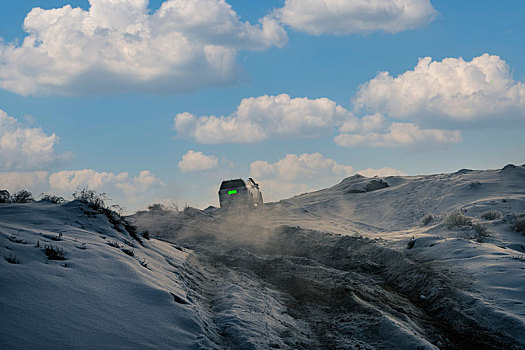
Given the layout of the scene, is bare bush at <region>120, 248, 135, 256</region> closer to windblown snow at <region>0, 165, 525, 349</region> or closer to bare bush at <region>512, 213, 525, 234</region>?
windblown snow at <region>0, 165, 525, 349</region>

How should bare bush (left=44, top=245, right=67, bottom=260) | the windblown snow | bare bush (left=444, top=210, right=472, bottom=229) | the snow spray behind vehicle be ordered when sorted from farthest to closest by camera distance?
the snow spray behind vehicle, bare bush (left=444, top=210, right=472, bottom=229), bare bush (left=44, top=245, right=67, bottom=260), the windblown snow

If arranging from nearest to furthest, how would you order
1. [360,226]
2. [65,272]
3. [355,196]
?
[65,272], [360,226], [355,196]

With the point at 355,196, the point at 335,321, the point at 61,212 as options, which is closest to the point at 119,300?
the point at 335,321

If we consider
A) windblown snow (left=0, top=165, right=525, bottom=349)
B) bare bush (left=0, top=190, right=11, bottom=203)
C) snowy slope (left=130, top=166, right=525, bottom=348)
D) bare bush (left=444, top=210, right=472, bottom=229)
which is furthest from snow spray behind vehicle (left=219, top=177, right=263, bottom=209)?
bare bush (left=0, top=190, right=11, bottom=203)

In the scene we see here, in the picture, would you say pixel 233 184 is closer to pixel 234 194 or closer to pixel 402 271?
pixel 234 194

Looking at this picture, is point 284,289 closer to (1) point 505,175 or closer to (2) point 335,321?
(2) point 335,321

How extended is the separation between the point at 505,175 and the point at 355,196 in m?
11.9

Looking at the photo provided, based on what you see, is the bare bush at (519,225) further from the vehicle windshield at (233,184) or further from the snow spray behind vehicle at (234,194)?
the vehicle windshield at (233,184)

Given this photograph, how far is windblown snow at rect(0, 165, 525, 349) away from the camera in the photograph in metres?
4.34

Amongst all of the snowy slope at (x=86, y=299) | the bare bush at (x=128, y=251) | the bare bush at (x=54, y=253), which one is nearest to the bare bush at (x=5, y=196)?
the snowy slope at (x=86, y=299)

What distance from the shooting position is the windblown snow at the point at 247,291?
434 centimetres

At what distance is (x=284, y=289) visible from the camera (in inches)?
322

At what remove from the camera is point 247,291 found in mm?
7469

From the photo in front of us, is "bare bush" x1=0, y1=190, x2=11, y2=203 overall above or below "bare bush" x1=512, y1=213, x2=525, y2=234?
above
